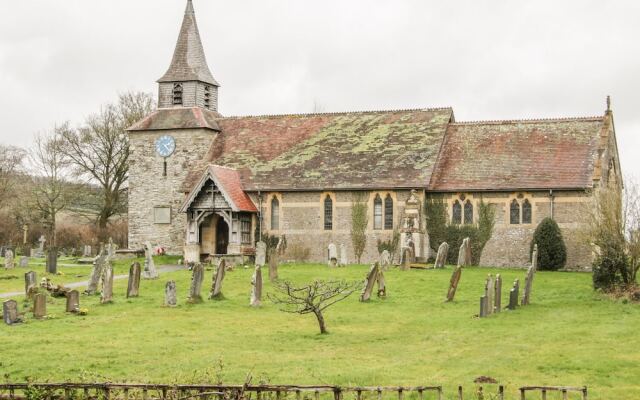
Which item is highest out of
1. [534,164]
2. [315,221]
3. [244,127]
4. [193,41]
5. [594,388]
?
[193,41]

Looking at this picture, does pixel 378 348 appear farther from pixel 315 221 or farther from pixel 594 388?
pixel 315 221

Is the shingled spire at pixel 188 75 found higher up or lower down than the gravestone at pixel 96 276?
higher up

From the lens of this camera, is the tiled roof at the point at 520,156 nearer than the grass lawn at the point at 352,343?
No

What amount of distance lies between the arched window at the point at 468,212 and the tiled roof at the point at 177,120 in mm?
16817

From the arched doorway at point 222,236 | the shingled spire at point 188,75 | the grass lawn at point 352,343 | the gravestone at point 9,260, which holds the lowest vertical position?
the grass lawn at point 352,343

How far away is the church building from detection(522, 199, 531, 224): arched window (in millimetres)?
53

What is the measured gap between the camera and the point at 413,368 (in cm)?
1738

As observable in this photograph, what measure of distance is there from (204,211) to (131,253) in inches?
246

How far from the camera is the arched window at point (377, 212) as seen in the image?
45.2 m

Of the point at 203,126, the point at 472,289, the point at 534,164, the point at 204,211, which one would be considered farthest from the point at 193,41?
the point at 472,289

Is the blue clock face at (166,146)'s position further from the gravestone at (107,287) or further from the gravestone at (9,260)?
the gravestone at (107,287)

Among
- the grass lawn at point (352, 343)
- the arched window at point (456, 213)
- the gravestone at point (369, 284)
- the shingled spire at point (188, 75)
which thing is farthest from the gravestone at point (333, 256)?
the shingled spire at point (188, 75)

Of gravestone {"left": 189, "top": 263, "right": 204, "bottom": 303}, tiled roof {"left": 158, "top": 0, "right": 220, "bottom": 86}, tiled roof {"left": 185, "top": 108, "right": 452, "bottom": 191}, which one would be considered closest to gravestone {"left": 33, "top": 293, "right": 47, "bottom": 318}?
gravestone {"left": 189, "top": 263, "right": 204, "bottom": 303}

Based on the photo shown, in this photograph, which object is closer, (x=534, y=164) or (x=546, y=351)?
(x=546, y=351)
